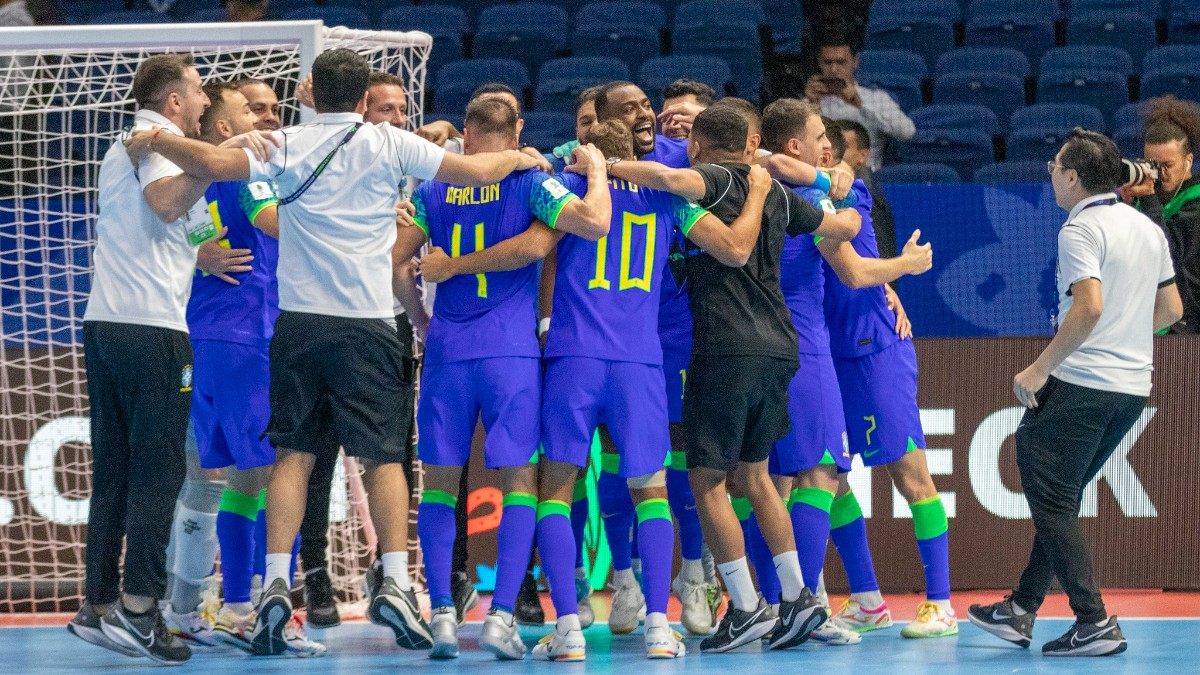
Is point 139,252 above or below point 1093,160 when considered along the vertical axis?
below

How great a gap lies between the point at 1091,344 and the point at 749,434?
1454mm

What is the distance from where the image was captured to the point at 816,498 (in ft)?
21.7

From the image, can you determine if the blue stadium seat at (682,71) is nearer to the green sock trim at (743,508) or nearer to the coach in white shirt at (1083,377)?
the green sock trim at (743,508)

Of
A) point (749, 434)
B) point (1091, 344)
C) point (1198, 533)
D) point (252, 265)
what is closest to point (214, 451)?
point (252, 265)

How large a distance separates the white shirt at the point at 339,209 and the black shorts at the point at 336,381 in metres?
0.06

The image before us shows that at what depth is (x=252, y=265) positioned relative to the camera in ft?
21.9

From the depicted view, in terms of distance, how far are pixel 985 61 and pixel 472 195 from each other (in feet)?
21.5

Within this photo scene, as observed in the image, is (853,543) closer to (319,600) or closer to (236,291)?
(319,600)

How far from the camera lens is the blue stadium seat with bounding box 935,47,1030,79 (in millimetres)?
11492

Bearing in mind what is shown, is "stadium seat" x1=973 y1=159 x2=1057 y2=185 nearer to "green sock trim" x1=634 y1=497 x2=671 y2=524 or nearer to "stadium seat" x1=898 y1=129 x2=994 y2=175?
"stadium seat" x1=898 y1=129 x2=994 y2=175

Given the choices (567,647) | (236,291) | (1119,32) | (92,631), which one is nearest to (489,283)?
(236,291)

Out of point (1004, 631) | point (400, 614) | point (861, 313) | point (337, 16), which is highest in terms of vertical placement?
point (337, 16)

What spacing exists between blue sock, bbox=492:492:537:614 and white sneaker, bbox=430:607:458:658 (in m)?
0.22

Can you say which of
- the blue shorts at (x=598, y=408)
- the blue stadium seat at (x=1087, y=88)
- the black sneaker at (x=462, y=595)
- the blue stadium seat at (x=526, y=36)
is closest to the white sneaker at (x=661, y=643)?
the blue shorts at (x=598, y=408)
